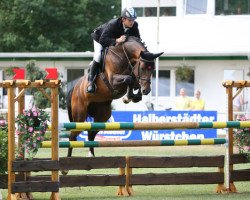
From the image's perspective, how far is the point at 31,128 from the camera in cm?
1069

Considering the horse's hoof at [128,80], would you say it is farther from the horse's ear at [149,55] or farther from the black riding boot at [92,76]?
the black riding boot at [92,76]

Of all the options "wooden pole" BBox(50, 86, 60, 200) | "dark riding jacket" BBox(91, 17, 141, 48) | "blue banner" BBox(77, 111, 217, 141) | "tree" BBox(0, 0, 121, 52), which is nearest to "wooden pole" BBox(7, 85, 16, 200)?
"wooden pole" BBox(50, 86, 60, 200)

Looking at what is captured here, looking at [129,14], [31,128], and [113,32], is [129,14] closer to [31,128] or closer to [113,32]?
[113,32]

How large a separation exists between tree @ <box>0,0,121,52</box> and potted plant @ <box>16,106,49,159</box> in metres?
31.9

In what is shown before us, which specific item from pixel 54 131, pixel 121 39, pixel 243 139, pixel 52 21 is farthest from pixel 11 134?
pixel 52 21

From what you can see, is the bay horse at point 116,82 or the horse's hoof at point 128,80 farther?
the horse's hoof at point 128,80

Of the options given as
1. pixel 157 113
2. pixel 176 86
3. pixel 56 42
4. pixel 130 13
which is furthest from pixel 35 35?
pixel 130 13

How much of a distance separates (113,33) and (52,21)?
31.7 meters

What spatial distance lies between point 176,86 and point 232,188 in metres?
18.5

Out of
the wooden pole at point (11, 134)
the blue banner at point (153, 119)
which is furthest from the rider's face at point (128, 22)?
the blue banner at point (153, 119)

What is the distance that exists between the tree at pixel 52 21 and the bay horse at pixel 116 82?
28900mm

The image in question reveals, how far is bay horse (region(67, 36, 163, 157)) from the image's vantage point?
12.3 m

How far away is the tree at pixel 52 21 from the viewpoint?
4328 centimetres

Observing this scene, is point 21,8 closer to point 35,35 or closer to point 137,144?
point 35,35
